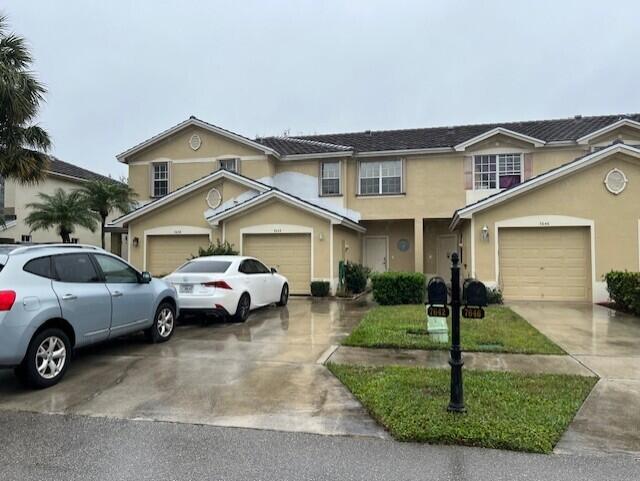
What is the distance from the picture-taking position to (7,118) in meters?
13.7

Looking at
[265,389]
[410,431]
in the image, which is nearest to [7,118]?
[265,389]

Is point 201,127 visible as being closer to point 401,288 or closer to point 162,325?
point 401,288

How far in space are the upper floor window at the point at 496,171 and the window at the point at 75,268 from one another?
53.4 feet

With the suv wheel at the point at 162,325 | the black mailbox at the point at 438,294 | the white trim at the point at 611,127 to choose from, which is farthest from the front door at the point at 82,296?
the white trim at the point at 611,127

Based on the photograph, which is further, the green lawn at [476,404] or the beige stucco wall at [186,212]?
the beige stucco wall at [186,212]

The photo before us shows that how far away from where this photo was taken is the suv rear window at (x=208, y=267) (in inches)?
415

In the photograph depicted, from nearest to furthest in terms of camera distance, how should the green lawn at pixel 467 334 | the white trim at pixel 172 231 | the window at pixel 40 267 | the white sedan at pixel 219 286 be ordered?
1. the window at pixel 40 267
2. the green lawn at pixel 467 334
3. the white sedan at pixel 219 286
4. the white trim at pixel 172 231

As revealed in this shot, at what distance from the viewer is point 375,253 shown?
22312mm

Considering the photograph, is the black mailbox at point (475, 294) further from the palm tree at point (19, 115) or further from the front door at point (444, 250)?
the front door at point (444, 250)

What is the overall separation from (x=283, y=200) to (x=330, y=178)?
15.2 ft

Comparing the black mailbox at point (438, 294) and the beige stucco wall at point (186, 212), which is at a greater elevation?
the beige stucco wall at point (186, 212)

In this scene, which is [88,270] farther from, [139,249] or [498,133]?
[498,133]

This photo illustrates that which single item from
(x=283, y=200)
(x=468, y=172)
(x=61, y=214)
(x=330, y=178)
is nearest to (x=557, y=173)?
(x=468, y=172)

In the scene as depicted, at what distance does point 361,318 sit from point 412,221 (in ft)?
36.5
